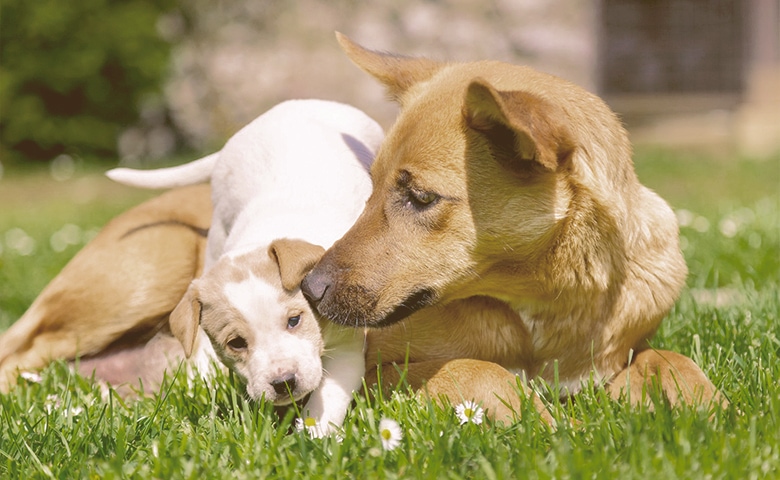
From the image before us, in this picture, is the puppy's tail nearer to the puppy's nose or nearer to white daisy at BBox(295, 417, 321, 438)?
the puppy's nose

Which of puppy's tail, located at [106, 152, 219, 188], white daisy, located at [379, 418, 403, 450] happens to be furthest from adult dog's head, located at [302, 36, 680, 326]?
puppy's tail, located at [106, 152, 219, 188]

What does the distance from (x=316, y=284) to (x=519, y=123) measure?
31.9 inches

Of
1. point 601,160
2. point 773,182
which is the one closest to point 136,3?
point 773,182

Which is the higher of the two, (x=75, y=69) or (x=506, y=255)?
(x=506, y=255)

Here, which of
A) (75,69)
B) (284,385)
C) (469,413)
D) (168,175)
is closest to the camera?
(469,413)

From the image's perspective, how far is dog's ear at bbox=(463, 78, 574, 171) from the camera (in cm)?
243

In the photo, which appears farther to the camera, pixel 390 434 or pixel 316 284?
pixel 316 284

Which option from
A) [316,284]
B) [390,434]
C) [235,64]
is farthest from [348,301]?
[235,64]

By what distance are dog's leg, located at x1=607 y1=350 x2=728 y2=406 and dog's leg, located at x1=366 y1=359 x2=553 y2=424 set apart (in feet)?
1.11

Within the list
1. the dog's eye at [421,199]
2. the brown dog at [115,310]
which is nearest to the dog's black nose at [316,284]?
the dog's eye at [421,199]

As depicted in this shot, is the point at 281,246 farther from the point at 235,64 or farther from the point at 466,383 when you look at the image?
the point at 235,64

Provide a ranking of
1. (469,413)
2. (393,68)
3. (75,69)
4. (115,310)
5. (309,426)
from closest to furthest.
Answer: (469,413) < (309,426) < (393,68) < (115,310) < (75,69)

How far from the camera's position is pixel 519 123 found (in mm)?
2408

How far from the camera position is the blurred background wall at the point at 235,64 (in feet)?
34.3
